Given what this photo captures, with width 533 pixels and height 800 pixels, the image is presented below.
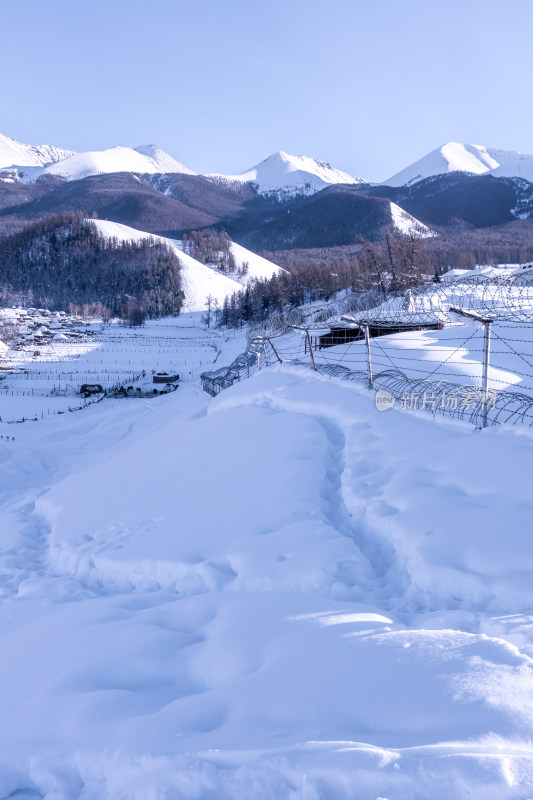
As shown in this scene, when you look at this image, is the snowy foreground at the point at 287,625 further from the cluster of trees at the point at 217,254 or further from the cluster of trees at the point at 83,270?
the cluster of trees at the point at 217,254

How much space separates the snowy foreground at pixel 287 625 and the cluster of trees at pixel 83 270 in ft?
433

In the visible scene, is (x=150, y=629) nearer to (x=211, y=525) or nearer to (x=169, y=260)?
(x=211, y=525)

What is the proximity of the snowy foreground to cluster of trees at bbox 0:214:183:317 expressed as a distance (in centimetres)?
13202

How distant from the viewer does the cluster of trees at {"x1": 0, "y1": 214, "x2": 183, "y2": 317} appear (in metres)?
152

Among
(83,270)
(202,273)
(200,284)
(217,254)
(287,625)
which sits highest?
(217,254)

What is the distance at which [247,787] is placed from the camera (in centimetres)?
300

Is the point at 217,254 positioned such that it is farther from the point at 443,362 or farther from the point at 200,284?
the point at 443,362

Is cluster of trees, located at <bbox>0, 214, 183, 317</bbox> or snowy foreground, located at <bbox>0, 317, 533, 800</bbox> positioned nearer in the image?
snowy foreground, located at <bbox>0, 317, 533, 800</bbox>

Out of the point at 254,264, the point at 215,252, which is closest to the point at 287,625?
the point at 254,264

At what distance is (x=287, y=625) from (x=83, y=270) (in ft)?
599

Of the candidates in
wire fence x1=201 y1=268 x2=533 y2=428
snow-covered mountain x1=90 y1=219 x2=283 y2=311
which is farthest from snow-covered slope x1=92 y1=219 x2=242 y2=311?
wire fence x1=201 y1=268 x2=533 y2=428

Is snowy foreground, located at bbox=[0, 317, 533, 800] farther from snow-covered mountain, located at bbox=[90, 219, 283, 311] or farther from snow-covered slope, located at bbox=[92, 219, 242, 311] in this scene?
snow-covered slope, located at bbox=[92, 219, 242, 311]

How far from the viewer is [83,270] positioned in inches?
6747

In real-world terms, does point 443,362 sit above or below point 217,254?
below
